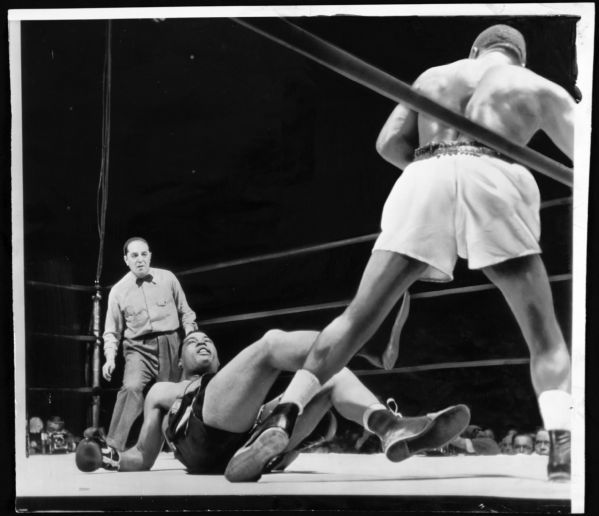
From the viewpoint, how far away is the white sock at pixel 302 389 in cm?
369

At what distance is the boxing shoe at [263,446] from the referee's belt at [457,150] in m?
1.13

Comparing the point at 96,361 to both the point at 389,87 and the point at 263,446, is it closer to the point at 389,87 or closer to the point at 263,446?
the point at 263,446

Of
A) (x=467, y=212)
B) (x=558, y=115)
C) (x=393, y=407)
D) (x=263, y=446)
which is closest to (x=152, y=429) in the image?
(x=263, y=446)

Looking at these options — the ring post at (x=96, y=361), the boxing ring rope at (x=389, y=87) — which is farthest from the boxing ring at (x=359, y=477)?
the ring post at (x=96, y=361)

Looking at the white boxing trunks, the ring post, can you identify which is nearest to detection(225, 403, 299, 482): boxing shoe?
the ring post

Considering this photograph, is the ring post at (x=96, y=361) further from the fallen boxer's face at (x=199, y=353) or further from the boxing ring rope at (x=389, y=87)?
the boxing ring rope at (x=389, y=87)

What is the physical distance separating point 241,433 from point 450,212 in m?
1.21

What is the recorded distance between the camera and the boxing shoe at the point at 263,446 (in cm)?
367

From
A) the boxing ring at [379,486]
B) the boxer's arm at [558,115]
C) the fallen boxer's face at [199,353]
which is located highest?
the boxer's arm at [558,115]

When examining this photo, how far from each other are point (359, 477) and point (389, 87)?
155cm

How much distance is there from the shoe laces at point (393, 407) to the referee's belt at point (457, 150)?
0.98 metres

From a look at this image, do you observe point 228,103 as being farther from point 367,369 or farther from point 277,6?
point 367,369

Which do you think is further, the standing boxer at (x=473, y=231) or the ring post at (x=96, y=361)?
the ring post at (x=96, y=361)

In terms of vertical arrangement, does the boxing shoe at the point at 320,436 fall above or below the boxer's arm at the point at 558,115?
below
